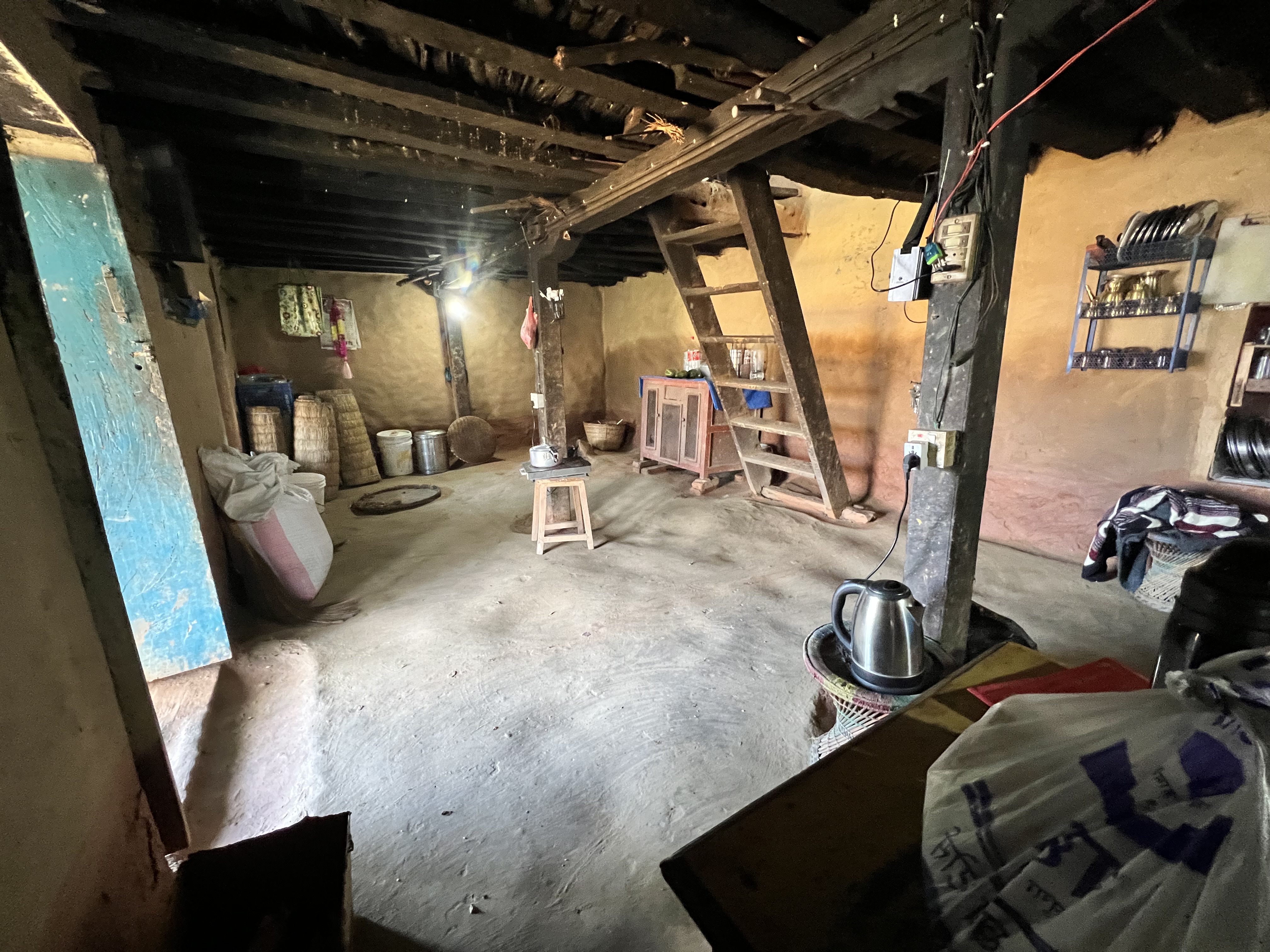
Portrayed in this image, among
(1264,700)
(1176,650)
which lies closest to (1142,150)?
(1176,650)

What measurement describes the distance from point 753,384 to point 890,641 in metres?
2.48

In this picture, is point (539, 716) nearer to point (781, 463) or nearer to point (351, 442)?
point (781, 463)

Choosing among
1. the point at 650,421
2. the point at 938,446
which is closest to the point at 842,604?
the point at 938,446

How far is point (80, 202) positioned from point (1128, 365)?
466 cm

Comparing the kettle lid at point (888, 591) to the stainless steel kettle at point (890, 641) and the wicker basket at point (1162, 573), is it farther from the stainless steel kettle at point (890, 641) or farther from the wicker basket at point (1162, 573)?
the wicker basket at point (1162, 573)

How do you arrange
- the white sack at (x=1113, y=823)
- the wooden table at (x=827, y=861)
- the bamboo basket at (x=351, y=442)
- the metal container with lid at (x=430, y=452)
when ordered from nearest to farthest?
the white sack at (x=1113, y=823)
the wooden table at (x=827, y=861)
the bamboo basket at (x=351, y=442)
the metal container with lid at (x=430, y=452)

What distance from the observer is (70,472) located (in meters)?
1.01

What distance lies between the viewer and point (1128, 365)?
2.64 m

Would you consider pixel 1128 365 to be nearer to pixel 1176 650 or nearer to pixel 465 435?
pixel 1176 650

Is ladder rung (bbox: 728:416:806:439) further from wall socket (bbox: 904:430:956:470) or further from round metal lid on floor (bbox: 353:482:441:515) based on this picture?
round metal lid on floor (bbox: 353:482:441:515)

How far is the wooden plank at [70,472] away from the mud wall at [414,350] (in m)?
5.18

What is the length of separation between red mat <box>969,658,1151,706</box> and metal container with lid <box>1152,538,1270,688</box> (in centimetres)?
8

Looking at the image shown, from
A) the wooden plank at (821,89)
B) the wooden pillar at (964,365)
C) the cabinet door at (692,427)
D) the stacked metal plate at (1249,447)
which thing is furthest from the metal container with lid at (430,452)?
the stacked metal plate at (1249,447)

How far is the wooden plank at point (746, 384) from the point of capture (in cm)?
335
